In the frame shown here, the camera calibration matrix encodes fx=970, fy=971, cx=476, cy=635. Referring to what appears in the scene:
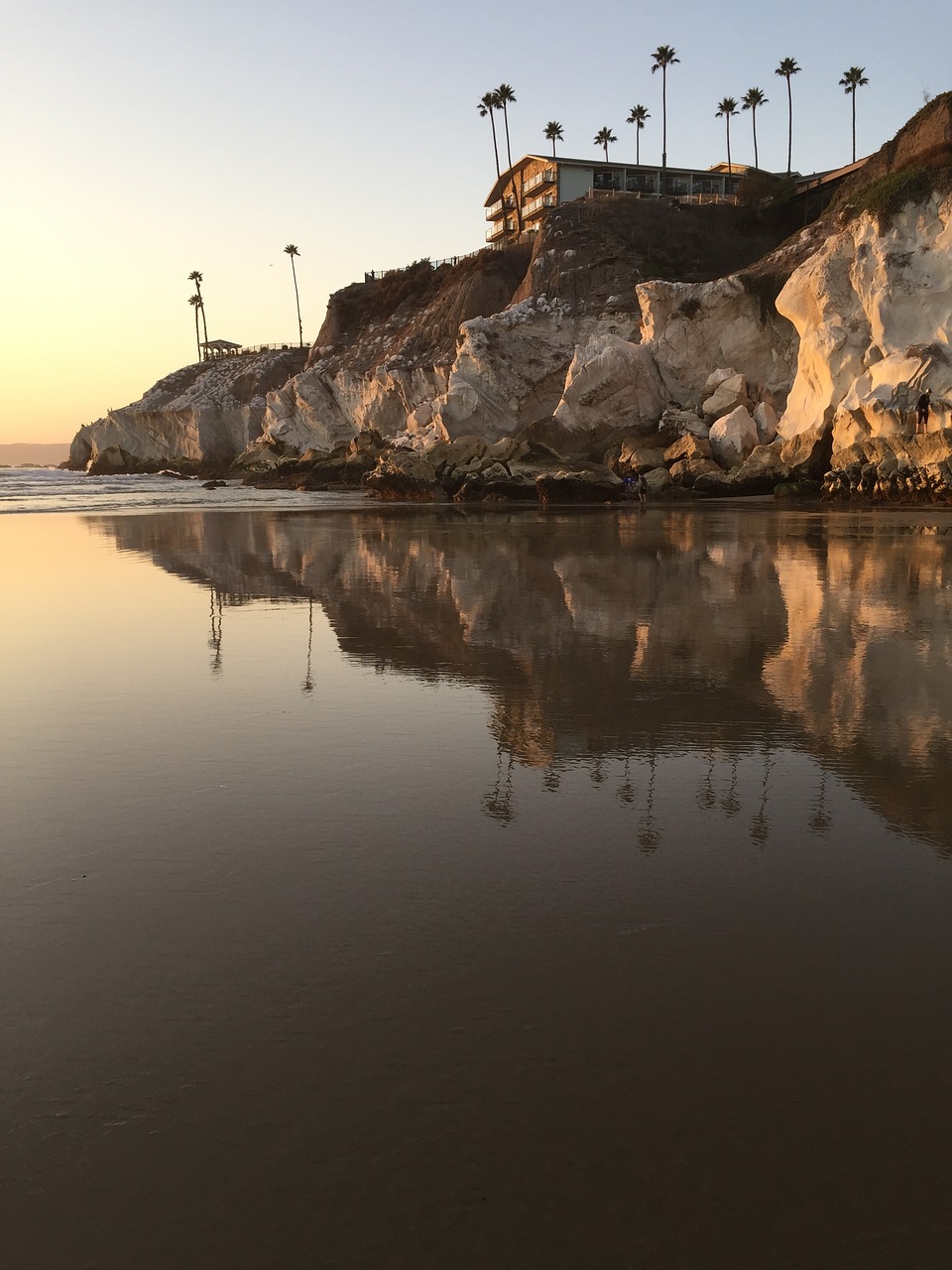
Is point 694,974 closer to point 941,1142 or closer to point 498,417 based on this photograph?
point 941,1142

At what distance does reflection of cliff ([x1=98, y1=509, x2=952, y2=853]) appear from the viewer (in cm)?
634

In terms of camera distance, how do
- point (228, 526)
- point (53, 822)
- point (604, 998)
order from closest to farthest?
point (604, 998), point (53, 822), point (228, 526)

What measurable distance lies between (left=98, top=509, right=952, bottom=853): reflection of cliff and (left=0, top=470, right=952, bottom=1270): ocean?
7 centimetres

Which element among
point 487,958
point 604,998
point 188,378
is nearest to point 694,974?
point 604,998

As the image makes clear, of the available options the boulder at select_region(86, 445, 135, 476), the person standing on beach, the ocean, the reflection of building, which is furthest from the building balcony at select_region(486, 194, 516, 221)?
the ocean

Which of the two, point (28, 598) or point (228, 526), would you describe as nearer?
point (28, 598)

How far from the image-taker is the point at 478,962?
3.36 metres

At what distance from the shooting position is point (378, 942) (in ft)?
11.5

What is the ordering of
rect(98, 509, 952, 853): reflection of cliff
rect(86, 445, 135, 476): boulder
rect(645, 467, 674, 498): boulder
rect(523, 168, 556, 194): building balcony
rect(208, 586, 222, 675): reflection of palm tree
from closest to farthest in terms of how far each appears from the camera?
rect(98, 509, 952, 853): reflection of cliff → rect(208, 586, 222, 675): reflection of palm tree → rect(645, 467, 674, 498): boulder → rect(523, 168, 556, 194): building balcony → rect(86, 445, 135, 476): boulder

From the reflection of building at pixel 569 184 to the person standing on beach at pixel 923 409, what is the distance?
56.2 metres

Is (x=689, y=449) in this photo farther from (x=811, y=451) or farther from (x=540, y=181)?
(x=540, y=181)

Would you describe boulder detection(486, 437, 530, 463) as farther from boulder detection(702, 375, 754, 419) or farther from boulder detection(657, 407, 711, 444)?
boulder detection(702, 375, 754, 419)

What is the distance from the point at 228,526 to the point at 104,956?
2464cm

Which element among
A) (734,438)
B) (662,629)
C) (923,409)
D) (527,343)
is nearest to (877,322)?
(923,409)
